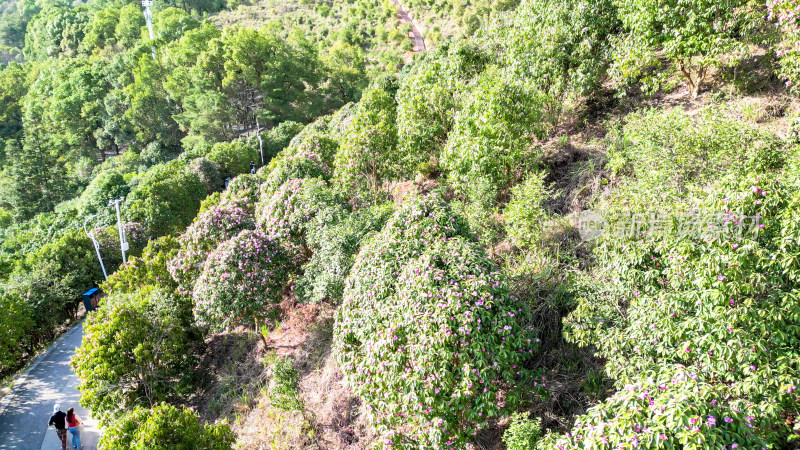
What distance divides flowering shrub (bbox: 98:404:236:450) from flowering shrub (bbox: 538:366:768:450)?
5678mm

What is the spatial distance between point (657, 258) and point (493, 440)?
142 inches

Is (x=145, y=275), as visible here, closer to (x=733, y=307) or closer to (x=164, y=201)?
(x=164, y=201)

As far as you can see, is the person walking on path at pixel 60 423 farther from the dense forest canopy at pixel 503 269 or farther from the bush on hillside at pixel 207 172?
the bush on hillside at pixel 207 172

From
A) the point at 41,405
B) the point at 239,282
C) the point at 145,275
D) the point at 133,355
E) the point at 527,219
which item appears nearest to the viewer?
the point at 527,219

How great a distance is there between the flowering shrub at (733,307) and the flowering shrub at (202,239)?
10.0 m

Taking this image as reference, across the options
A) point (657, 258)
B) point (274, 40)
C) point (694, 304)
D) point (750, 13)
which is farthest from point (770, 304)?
point (274, 40)

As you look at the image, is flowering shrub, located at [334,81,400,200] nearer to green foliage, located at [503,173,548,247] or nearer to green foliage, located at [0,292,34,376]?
green foliage, located at [503,173,548,247]

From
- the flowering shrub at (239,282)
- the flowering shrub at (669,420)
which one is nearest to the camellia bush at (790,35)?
the flowering shrub at (669,420)

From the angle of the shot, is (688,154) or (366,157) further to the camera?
(366,157)

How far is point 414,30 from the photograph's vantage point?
44.2 m

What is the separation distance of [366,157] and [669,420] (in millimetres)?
9655

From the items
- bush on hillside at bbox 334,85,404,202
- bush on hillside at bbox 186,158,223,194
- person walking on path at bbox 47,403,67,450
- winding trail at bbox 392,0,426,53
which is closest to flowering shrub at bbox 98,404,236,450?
person walking on path at bbox 47,403,67,450

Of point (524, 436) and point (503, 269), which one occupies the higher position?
point (503, 269)

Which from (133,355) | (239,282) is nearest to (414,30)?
(239,282)
